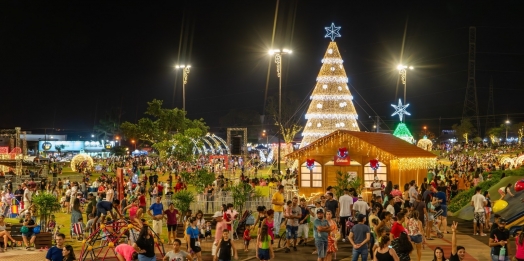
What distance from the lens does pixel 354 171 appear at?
2978cm

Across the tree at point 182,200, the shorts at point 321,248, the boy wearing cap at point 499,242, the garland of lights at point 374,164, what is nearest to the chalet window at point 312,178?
the garland of lights at point 374,164

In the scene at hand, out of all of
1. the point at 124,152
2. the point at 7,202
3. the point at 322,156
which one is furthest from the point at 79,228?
the point at 124,152

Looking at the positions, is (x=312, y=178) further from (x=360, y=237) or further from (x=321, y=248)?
(x=360, y=237)

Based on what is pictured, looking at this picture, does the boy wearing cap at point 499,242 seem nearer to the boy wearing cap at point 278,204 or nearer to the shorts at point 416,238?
the shorts at point 416,238

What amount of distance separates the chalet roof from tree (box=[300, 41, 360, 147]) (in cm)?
712

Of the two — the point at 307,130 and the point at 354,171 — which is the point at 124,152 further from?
the point at 354,171

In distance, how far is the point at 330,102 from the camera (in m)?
38.9

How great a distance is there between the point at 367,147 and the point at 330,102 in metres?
9.94

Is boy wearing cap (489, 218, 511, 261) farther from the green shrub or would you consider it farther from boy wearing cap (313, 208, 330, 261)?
the green shrub

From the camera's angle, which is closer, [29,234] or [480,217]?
[29,234]

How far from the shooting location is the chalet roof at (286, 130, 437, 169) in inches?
1144

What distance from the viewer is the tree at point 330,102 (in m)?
38.8

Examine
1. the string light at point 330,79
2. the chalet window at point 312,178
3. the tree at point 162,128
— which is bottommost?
the chalet window at point 312,178

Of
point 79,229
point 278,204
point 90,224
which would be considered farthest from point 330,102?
point 90,224
